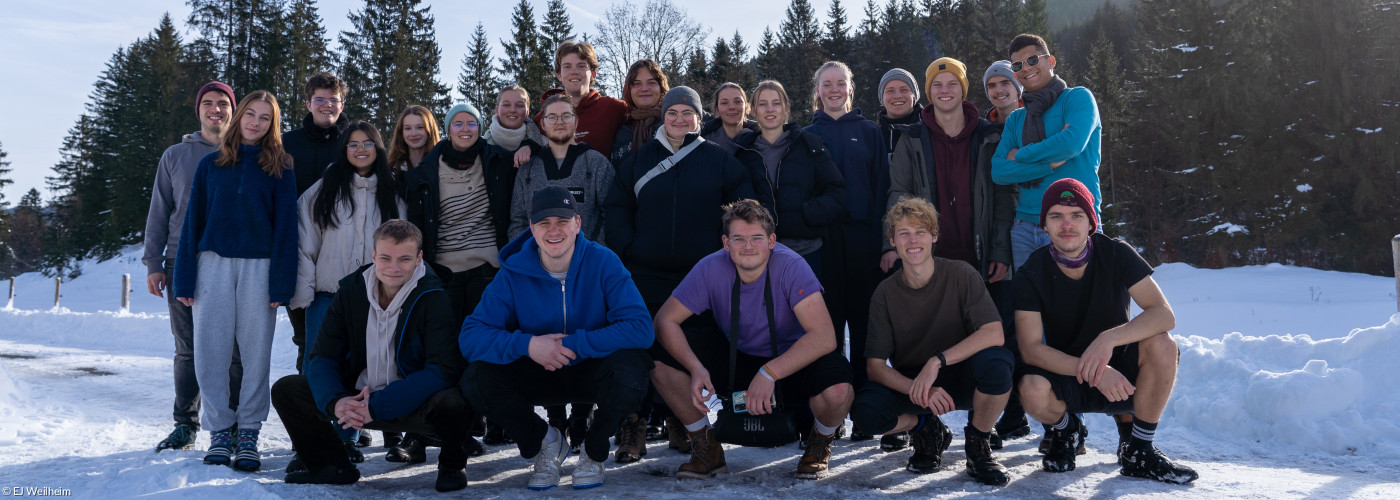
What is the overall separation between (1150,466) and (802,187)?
232cm

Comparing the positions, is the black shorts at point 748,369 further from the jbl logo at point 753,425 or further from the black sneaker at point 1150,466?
the black sneaker at point 1150,466

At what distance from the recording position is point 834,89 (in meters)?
5.29

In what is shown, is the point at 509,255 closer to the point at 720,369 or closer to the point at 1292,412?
the point at 720,369

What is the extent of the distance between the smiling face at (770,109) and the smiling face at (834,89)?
0.34m

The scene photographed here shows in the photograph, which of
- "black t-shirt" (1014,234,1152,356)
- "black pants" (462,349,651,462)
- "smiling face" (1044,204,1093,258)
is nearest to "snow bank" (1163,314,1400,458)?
"black t-shirt" (1014,234,1152,356)

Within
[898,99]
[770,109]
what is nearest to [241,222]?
[770,109]

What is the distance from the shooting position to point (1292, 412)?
501cm

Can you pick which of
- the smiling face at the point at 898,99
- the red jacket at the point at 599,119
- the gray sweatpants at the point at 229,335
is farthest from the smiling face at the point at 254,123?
the smiling face at the point at 898,99

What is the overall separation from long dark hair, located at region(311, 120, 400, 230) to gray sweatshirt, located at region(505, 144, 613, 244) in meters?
0.69

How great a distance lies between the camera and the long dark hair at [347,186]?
463 centimetres

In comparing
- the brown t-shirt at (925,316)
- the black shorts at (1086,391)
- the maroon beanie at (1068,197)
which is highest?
the maroon beanie at (1068,197)

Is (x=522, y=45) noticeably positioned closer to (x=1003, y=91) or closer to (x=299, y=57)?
(x=299, y=57)

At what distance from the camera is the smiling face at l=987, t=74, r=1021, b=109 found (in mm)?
5559

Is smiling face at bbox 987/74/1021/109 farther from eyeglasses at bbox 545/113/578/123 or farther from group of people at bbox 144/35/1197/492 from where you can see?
eyeglasses at bbox 545/113/578/123
